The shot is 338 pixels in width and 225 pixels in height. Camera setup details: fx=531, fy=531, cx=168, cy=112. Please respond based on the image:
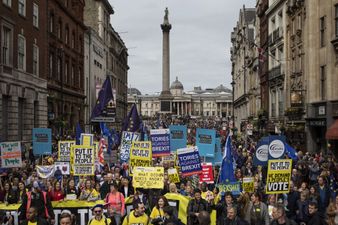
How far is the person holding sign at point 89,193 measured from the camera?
534 inches

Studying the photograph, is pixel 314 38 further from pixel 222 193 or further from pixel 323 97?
pixel 222 193

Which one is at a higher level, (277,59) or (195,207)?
(277,59)

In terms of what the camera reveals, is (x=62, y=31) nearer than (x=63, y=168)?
No

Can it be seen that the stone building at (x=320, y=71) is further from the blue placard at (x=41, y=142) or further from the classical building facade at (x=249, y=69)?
the classical building facade at (x=249, y=69)

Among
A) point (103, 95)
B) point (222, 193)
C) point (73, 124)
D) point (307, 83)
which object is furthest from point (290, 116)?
point (222, 193)

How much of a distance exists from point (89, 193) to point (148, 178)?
5.55 ft

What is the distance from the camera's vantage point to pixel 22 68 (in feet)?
108

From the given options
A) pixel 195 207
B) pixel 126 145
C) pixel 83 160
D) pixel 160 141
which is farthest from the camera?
pixel 126 145

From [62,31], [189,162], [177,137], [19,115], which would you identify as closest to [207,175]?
[189,162]

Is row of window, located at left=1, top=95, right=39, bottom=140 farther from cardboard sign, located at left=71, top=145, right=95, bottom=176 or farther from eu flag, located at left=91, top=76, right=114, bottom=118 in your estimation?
cardboard sign, located at left=71, top=145, right=95, bottom=176

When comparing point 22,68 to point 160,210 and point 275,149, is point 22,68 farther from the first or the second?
point 160,210

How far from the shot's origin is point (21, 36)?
106ft

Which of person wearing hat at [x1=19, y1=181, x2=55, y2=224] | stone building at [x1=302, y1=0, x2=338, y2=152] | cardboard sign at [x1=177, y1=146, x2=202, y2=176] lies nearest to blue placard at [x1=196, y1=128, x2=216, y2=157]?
cardboard sign at [x1=177, y1=146, x2=202, y2=176]

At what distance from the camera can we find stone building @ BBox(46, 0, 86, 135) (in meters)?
41.9
